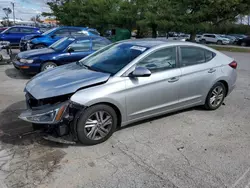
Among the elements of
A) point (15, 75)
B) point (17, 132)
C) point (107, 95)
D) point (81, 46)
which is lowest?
point (17, 132)

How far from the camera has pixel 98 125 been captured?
137 inches

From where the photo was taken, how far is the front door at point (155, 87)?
12.2 feet

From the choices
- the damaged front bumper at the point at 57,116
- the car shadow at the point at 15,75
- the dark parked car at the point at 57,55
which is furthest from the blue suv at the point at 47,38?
the damaged front bumper at the point at 57,116

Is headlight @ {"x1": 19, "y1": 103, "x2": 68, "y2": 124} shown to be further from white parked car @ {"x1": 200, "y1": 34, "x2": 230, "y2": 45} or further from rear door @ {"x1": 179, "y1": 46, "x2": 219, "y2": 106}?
white parked car @ {"x1": 200, "y1": 34, "x2": 230, "y2": 45}

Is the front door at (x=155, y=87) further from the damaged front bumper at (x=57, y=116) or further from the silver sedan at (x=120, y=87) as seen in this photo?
the damaged front bumper at (x=57, y=116)

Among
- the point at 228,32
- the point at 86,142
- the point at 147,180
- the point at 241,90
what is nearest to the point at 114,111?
the point at 86,142

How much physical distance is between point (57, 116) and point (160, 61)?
1972 millimetres

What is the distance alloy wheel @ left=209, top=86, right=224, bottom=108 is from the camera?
4.91 m

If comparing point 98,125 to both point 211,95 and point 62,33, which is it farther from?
point 62,33

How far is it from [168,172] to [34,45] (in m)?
10.2

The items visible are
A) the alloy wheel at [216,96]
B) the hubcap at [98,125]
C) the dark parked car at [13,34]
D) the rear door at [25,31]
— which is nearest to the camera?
the hubcap at [98,125]

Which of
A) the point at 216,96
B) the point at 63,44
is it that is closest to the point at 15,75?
the point at 63,44

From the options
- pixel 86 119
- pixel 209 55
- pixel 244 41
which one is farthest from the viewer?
pixel 244 41

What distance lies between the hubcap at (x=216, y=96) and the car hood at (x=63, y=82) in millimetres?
2520
